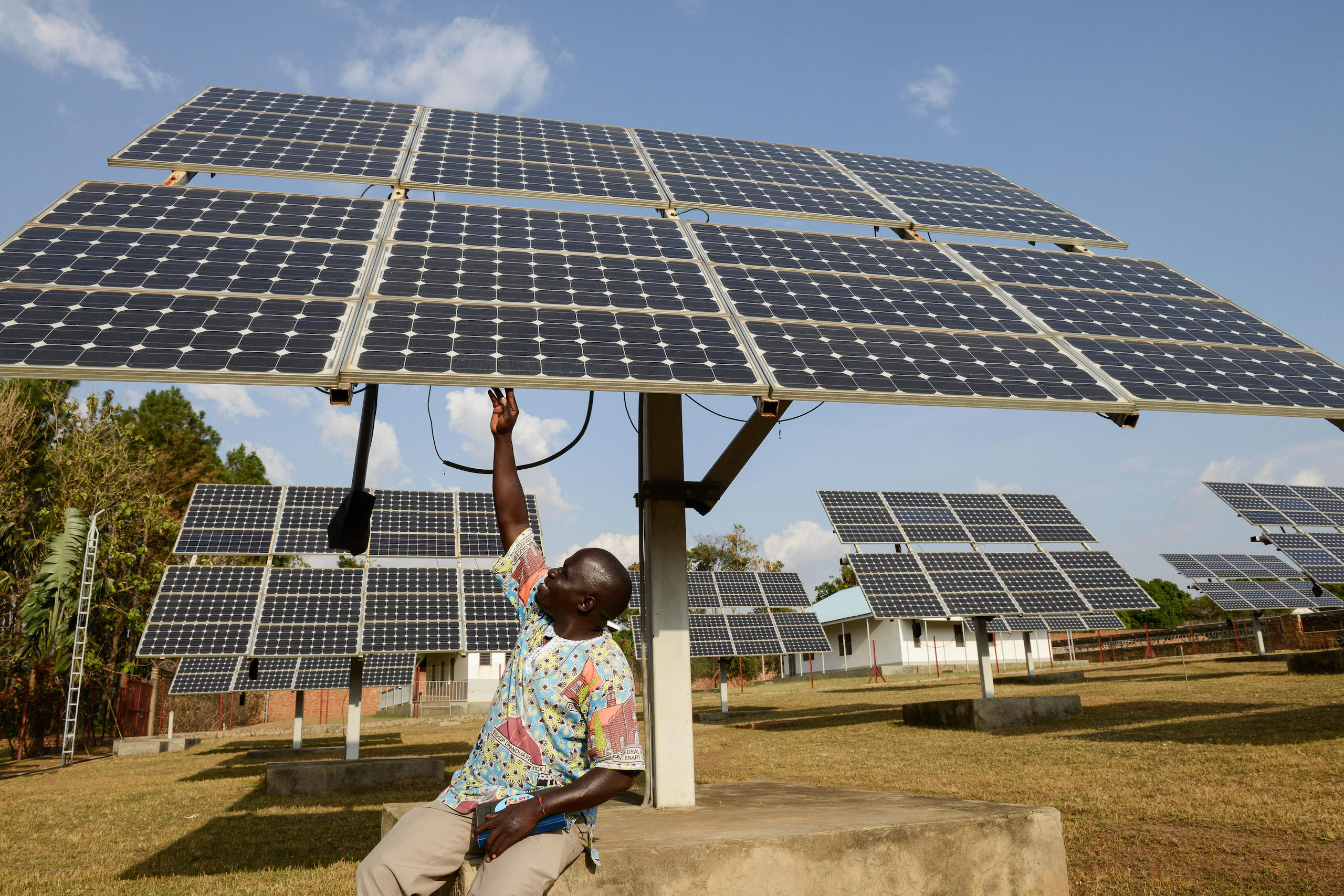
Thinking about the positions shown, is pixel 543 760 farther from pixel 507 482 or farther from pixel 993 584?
pixel 993 584

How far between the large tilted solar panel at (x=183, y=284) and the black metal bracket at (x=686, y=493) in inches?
106

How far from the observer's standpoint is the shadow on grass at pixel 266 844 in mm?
7926

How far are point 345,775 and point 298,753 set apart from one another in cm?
787

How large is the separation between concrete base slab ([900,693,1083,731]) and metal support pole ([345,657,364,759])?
35.8ft

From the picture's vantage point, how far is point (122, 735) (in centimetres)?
2897

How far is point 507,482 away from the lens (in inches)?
185

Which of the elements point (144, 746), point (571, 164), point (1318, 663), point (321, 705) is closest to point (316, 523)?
point (144, 746)

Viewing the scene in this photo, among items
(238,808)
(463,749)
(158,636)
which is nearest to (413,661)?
(463,749)

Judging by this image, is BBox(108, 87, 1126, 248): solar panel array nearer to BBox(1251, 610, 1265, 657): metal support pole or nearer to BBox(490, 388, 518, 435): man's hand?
BBox(490, 388, 518, 435): man's hand

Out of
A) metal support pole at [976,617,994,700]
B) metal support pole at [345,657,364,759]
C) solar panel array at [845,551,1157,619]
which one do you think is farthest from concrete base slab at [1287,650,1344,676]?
metal support pole at [345,657,364,759]

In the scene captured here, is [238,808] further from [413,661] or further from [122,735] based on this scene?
[122,735]

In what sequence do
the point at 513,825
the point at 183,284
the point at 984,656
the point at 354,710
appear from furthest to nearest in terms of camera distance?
the point at 984,656, the point at 354,710, the point at 183,284, the point at 513,825

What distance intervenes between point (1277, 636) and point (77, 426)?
49.8 meters

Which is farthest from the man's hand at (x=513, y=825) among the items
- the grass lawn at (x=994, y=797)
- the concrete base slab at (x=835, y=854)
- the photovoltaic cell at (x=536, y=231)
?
the photovoltaic cell at (x=536, y=231)
